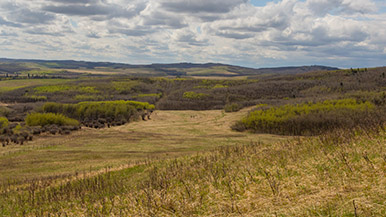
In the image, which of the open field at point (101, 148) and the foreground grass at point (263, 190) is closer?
the foreground grass at point (263, 190)

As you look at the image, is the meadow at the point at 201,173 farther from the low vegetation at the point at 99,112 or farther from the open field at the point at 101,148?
the low vegetation at the point at 99,112

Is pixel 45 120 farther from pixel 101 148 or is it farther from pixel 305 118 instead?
pixel 305 118

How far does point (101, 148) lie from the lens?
27.7 meters

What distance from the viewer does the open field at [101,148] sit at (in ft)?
67.8

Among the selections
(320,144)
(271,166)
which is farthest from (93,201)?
(320,144)

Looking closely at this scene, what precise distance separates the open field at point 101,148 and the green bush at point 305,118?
3931 millimetres

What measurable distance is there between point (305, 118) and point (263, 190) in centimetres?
3136

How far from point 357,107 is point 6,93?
3798 inches

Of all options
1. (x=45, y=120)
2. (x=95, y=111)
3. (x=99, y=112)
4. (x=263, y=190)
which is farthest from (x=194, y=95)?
(x=263, y=190)

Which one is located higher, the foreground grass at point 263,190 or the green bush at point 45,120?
the foreground grass at point 263,190

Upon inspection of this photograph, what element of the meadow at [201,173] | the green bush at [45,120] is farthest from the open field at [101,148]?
the green bush at [45,120]

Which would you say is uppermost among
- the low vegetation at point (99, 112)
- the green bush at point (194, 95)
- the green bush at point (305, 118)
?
the green bush at point (305, 118)

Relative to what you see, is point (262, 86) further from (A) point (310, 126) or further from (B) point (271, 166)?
(B) point (271, 166)

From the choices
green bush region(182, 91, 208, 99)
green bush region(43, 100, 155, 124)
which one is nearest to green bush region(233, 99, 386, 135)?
green bush region(43, 100, 155, 124)
